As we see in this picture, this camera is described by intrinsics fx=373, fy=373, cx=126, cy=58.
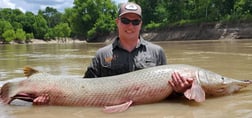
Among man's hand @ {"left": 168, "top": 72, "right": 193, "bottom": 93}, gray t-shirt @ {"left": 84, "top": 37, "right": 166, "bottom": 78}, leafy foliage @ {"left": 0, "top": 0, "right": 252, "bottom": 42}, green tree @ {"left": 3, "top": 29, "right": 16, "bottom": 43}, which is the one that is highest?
leafy foliage @ {"left": 0, "top": 0, "right": 252, "bottom": 42}

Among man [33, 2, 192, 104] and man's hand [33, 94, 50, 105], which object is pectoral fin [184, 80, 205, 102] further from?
man's hand [33, 94, 50, 105]

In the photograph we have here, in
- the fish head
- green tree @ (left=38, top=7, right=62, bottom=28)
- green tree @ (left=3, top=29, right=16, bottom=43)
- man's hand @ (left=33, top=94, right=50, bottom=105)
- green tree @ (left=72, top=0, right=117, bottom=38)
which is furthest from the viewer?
green tree @ (left=38, top=7, right=62, bottom=28)

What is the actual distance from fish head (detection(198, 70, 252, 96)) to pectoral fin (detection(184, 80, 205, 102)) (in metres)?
0.16

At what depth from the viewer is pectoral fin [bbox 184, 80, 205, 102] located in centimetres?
443

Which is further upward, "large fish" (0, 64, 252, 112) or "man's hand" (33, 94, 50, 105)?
"large fish" (0, 64, 252, 112)

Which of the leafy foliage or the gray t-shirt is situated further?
the leafy foliage

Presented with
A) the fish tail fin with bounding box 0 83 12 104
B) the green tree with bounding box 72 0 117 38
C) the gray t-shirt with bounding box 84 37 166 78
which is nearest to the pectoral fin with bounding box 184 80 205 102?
the gray t-shirt with bounding box 84 37 166 78

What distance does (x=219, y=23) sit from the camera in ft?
156

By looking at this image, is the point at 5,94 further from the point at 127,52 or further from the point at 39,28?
the point at 39,28

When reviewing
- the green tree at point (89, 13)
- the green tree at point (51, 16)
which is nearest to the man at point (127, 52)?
the green tree at point (89, 13)

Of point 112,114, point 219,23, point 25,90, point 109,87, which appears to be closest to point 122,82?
point 109,87

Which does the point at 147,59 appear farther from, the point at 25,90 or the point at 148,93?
the point at 25,90

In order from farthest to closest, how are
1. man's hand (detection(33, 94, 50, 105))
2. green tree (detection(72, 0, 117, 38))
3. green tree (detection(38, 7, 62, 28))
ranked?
1. green tree (detection(38, 7, 62, 28))
2. green tree (detection(72, 0, 117, 38))
3. man's hand (detection(33, 94, 50, 105))

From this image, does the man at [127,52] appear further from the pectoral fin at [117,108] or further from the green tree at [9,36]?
the green tree at [9,36]
